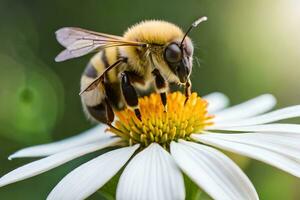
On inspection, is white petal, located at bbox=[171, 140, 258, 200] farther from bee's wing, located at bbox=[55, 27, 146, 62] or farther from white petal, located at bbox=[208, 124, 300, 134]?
bee's wing, located at bbox=[55, 27, 146, 62]

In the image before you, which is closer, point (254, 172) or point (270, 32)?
point (254, 172)

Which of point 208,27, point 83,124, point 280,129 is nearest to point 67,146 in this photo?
point 280,129

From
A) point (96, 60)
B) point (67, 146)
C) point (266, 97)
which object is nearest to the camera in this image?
point (96, 60)

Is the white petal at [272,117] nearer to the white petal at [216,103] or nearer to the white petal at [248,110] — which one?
the white petal at [248,110]

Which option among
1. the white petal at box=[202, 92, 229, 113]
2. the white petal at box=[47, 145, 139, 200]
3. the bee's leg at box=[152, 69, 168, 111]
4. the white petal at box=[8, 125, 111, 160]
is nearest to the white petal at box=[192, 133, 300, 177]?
the bee's leg at box=[152, 69, 168, 111]

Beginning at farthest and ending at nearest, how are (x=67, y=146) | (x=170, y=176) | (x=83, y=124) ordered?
(x=83, y=124) < (x=67, y=146) < (x=170, y=176)

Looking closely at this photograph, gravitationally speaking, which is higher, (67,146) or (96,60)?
(96,60)

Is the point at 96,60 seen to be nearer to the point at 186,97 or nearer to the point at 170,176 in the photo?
the point at 186,97

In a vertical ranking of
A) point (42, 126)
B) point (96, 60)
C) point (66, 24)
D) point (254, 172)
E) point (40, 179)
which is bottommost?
point (254, 172)
